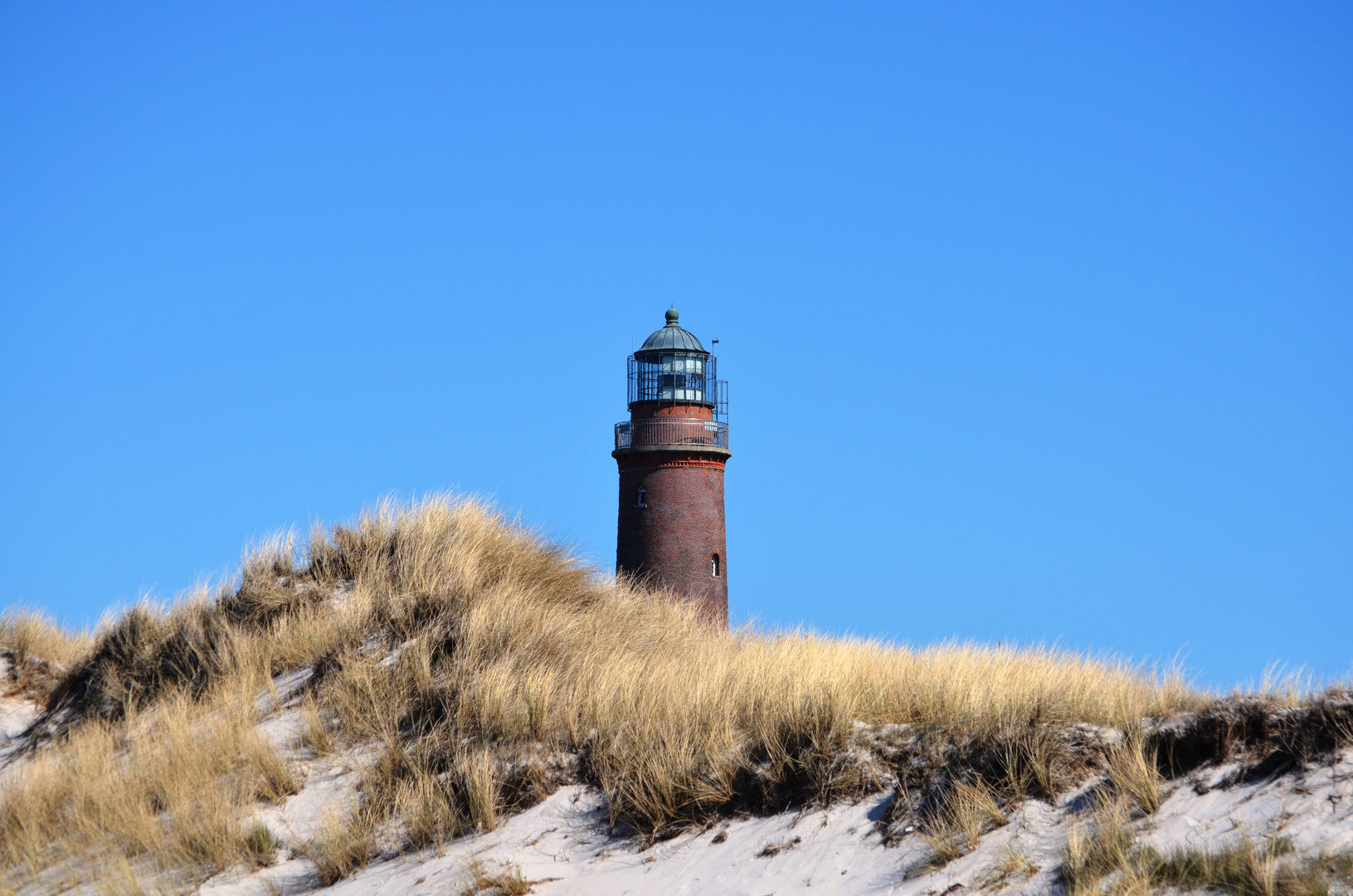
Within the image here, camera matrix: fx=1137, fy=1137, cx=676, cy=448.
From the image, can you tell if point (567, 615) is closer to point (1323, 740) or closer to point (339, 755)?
point (339, 755)

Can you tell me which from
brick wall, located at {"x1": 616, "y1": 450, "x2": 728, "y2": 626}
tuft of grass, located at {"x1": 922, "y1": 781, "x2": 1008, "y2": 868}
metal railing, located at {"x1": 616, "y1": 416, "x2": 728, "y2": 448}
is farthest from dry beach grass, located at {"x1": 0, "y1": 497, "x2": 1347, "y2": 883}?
metal railing, located at {"x1": 616, "y1": 416, "x2": 728, "y2": 448}

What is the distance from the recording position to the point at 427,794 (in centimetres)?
839

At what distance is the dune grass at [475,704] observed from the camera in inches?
306

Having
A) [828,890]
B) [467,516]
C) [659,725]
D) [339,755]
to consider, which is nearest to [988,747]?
[828,890]

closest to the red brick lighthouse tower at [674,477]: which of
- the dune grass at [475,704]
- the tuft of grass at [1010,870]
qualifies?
the dune grass at [475,704]

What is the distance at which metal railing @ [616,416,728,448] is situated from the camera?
25.1m

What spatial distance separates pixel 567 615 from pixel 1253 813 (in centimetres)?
705

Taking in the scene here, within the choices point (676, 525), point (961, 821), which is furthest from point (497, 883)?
point (676, 525)

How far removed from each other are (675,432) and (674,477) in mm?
992

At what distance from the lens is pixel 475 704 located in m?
9.35

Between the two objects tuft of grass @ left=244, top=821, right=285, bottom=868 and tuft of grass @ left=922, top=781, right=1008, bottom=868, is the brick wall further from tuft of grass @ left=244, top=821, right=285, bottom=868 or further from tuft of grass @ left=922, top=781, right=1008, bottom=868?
tuft of grass @ left=922, top=781, right=1008, bottom=868

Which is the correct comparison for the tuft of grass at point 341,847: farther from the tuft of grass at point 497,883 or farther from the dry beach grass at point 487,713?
the tuft of grass at point 497,883

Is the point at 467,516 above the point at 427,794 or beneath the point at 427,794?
above

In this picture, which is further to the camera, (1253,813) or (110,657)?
(110,657)
